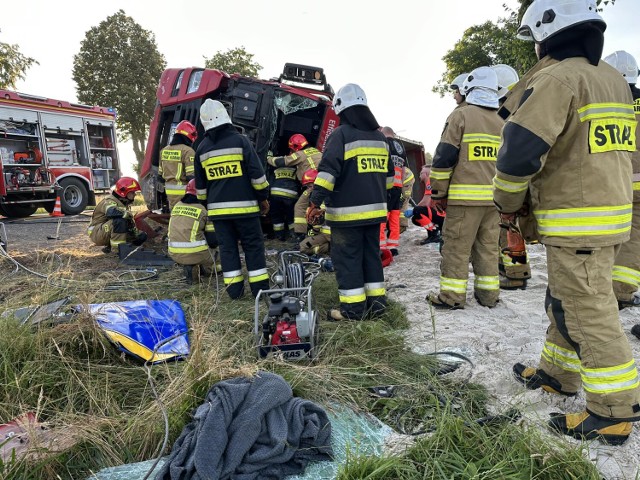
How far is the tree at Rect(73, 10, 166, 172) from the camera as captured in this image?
20953 millimetres

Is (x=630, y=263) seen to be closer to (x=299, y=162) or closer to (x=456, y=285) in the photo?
(x=456, y=285)

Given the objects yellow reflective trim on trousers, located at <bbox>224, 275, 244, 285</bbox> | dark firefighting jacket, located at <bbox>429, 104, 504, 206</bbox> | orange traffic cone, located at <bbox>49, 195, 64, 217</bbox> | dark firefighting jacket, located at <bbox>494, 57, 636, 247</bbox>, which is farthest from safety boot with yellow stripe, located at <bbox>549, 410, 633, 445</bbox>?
orange traffic cone, located at <bbox>49, 195, 64, 217</bbox>

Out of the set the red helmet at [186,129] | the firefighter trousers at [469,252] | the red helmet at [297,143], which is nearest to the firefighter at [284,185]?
the red helmet at [297,143]

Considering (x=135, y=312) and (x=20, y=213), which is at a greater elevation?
(x=20, y=213)

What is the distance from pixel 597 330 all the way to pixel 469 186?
6.13 ft

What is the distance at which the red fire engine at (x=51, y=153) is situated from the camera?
1086 centimetres

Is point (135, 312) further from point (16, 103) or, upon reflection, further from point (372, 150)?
point (16, 103)

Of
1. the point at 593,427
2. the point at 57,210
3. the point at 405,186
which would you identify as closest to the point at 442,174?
the point at 593,427

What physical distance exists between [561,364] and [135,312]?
2.76 metres

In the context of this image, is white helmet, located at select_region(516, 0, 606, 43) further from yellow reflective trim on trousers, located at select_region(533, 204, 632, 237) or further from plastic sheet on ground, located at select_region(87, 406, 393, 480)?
plastic sheet on ground, located at select_region(87, 406, 393, 480)

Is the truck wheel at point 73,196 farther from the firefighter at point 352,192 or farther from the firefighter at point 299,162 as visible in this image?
the firefighter at point 352,192

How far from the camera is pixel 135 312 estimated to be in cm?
305

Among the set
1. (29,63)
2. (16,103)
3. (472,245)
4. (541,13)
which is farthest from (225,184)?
(29,63)

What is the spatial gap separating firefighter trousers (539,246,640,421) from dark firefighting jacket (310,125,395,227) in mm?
1726
